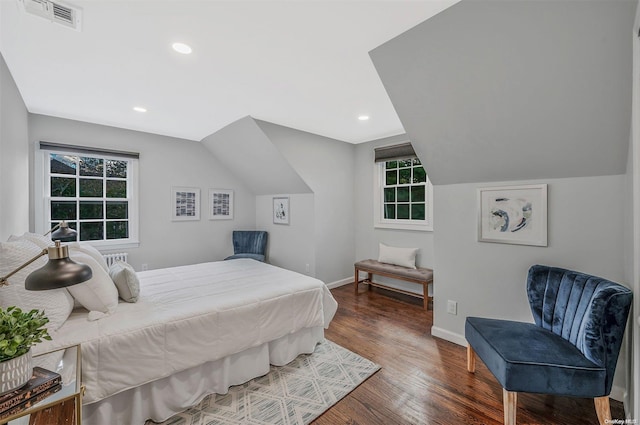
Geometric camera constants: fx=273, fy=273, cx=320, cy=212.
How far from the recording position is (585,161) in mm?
1967

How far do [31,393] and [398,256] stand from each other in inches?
153

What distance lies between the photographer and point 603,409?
61.1 inches

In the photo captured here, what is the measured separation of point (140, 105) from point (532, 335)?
4258 millimetres

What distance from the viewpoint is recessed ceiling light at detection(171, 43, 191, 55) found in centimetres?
195

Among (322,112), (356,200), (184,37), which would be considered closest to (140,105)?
(184,37)

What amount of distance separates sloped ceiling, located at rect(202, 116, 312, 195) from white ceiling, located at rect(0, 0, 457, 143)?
356 millimetres

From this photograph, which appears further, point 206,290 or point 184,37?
point 206,290

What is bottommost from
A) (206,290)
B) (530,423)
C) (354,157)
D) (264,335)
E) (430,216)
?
(530,423)

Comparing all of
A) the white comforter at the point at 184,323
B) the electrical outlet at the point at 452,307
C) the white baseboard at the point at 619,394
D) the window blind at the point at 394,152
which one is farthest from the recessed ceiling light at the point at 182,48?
the white baseboard at the point at 619,394

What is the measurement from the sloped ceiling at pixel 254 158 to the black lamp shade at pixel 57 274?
9.14 feet

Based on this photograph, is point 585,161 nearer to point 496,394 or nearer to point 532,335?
point 532,335

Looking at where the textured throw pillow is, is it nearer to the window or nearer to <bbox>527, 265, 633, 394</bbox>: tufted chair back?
<bbox>527, 265, 633, 394</bbox>: tufted chair back

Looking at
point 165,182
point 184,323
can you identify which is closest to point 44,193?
point 165,182

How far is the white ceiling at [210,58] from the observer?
1.61 metres
